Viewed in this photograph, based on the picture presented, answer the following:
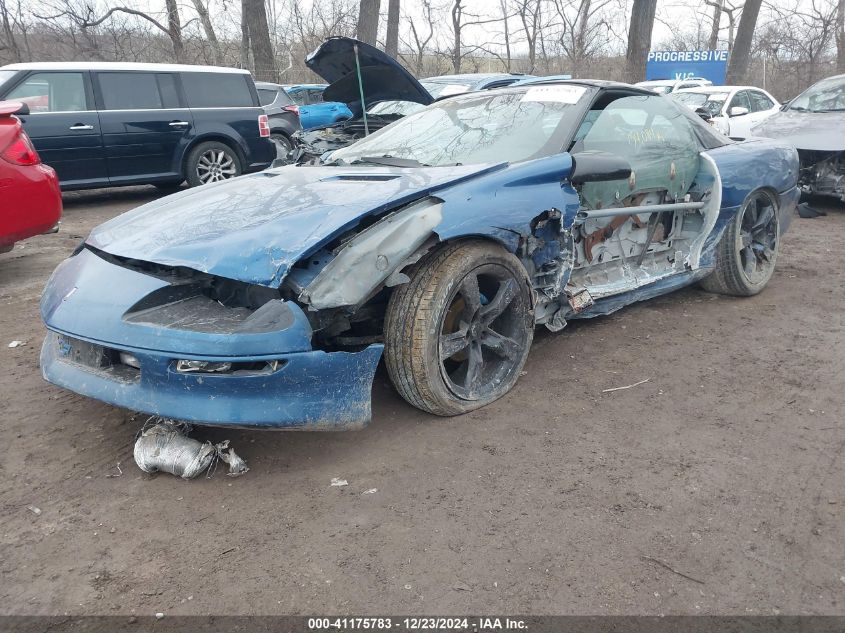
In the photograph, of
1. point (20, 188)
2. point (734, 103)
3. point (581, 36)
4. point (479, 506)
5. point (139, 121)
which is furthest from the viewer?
point (581, 36)

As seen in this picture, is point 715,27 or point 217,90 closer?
point 217,90

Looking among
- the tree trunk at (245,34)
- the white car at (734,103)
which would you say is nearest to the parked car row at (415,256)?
the white car at (734,103)

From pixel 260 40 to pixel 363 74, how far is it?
11417 millimetres

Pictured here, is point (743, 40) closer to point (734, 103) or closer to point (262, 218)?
point (734, 103)

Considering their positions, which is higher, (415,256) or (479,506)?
(415,256)

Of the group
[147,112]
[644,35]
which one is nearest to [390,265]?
[147,112]

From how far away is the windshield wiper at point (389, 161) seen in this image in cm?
339

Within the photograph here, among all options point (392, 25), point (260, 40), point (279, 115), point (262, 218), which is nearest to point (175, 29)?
point (260, 40)

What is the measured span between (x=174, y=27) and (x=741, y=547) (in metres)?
20.2

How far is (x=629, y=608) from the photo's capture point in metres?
1.88

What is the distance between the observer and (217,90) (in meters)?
8.84

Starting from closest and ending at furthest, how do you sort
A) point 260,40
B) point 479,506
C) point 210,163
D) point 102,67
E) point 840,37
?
point 479,506 < point 102,67 < point 210,163 < point 260,40 < point 840,37

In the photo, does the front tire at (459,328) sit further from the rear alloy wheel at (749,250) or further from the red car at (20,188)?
the red car at (20,188)

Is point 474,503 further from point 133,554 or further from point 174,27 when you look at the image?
point 174,27
